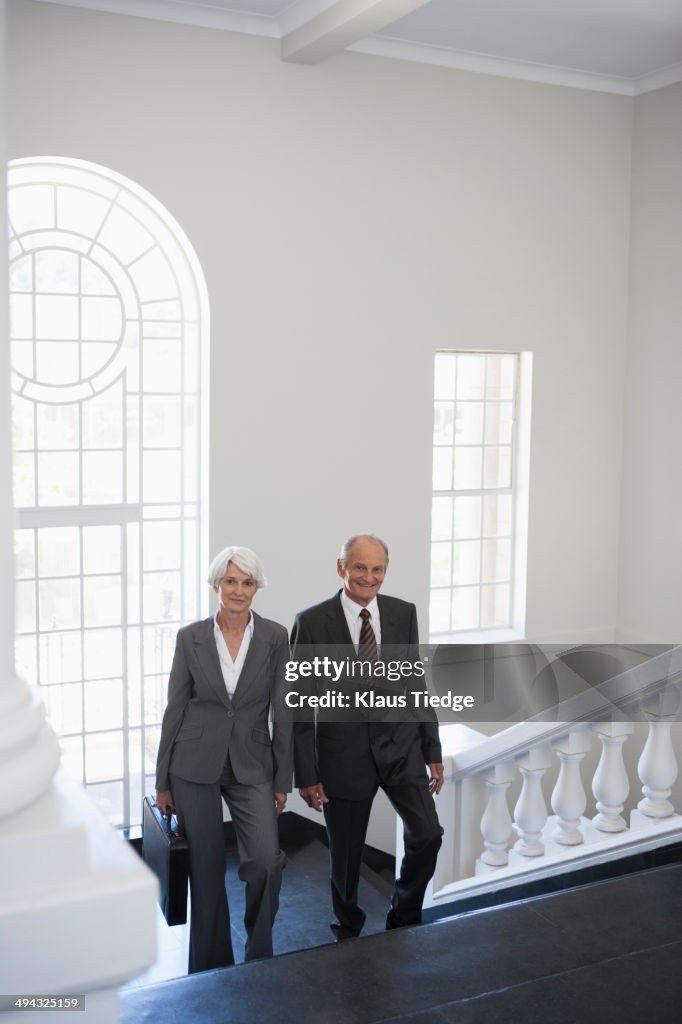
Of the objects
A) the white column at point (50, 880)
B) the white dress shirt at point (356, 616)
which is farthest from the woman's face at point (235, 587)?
the white column at point (50, 880)

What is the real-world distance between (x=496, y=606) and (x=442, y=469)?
1263 mm

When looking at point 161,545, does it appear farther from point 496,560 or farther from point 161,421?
point 496,560

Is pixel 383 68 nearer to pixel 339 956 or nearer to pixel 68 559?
pixel 68 559

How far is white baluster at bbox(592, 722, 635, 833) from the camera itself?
151 inches

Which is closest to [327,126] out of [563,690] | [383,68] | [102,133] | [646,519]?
[383,68]

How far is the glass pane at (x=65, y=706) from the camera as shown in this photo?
23.0 feet

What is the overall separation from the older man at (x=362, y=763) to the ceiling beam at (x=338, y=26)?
3.40m

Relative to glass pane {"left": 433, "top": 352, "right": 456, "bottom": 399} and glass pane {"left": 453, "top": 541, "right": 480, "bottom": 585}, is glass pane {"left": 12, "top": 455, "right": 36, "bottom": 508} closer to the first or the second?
glass pane {"left": 433, "top": 352, "right": 456, "bottom": 399}

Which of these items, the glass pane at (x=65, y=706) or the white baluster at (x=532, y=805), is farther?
the glass pane at (x=65, y=706)

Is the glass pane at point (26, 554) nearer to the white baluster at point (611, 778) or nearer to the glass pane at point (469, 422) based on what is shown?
the glass pane at point (469, 422)

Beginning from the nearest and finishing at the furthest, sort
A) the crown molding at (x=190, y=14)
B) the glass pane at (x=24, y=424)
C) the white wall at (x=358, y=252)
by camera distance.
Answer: the crown molding at (x=190, y=14), the white wall at (x=358, y=252), the glass pane at (x=24, y=424)

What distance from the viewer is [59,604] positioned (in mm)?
7020

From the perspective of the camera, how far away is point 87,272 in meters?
6.94

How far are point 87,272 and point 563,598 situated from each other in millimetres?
4666
